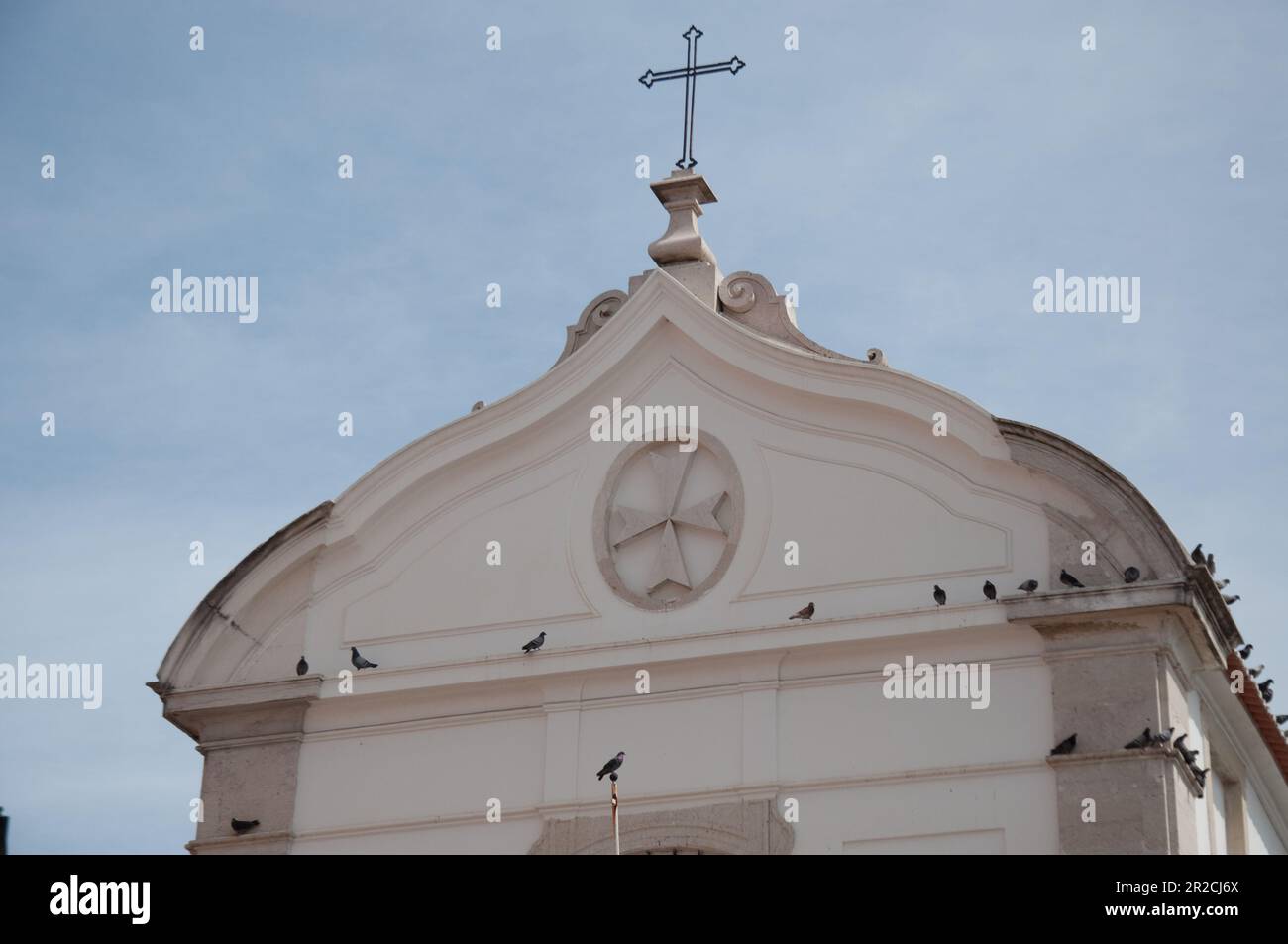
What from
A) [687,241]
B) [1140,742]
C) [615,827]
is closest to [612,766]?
[615,827]

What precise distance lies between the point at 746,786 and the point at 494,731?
204 cm

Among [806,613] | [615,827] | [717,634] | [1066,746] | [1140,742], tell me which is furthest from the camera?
[717,634]

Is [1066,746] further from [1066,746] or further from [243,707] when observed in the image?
[243,707]

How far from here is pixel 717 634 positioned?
17875mm

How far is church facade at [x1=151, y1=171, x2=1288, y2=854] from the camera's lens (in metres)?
17.0

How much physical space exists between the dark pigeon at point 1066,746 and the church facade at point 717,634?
6 centimetres

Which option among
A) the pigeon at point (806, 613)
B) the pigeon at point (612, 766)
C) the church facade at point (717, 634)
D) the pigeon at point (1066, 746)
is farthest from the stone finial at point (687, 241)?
the pigeon at point (1066, 746)

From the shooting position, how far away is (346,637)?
1909 cm

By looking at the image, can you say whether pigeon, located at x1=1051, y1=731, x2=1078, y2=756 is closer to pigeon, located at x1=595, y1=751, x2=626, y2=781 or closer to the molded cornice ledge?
pigeon, located at x1=595, y1=751, x2=626, y2=781

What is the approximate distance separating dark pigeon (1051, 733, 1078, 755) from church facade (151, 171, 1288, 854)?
0.20 ft

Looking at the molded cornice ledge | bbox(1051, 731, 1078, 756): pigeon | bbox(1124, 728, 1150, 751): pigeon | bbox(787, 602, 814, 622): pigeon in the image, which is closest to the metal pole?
bbox(787, 602, 814, 622): pigeon

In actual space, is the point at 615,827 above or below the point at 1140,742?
below

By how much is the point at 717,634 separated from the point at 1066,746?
8.56 feet
